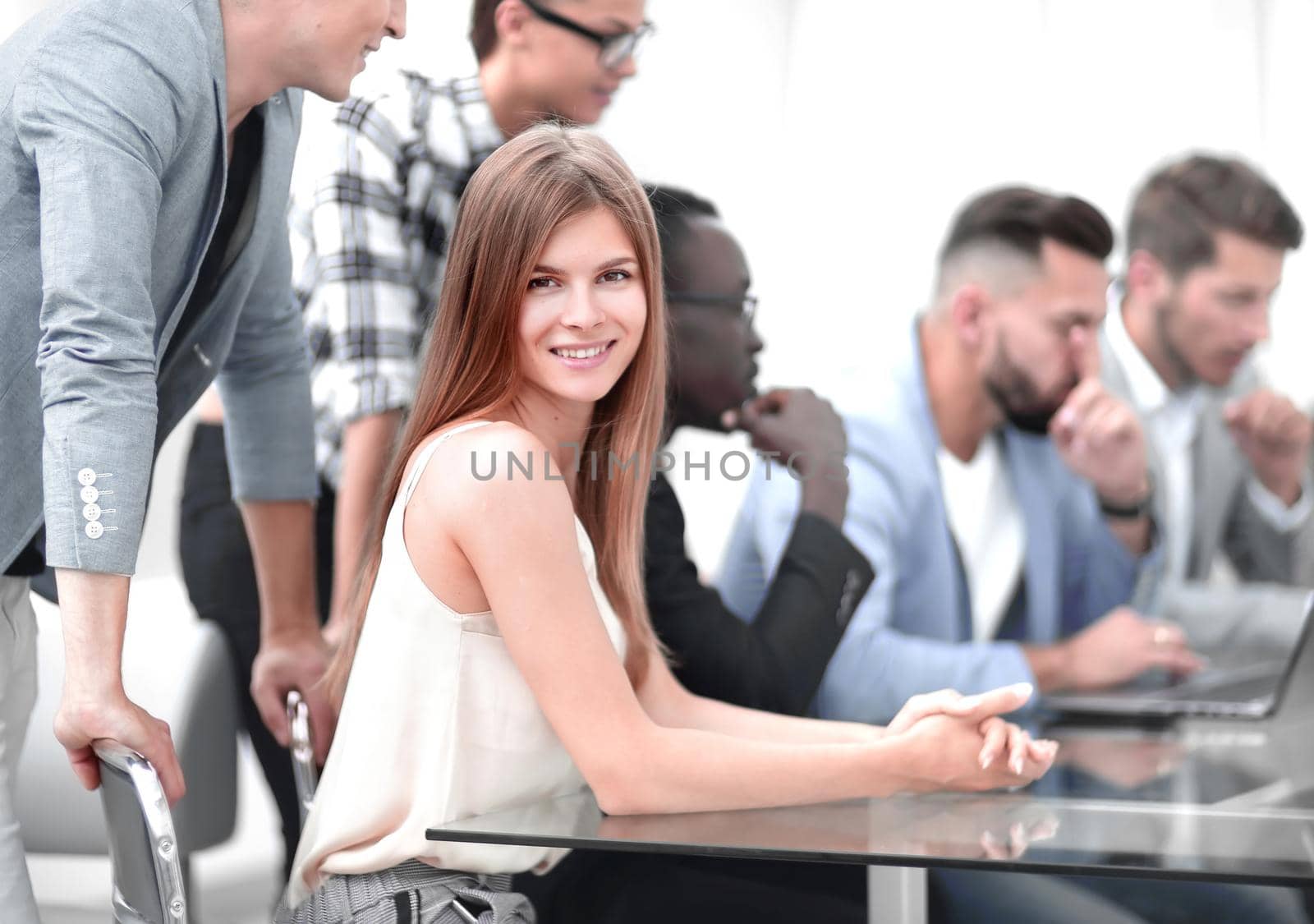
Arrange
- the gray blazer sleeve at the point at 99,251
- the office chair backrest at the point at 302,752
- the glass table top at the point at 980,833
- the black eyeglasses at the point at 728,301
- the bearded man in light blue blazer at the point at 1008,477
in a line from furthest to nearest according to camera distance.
→ 1. the bearded man in light blue blazer at the point at 1008,477
2. the black eyeglasses at the point at 728,301
3. the office chair backrest at the point at 302,752
4. the gray blazer sleeve at the point at 99,251
5. the glass table top at the point at 980,833

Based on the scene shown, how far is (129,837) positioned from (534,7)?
101cm

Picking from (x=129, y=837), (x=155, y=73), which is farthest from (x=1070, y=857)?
(x=155, y=73)

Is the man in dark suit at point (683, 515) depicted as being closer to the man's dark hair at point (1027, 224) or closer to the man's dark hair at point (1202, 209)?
the man's dark hair at point (1027, 224)

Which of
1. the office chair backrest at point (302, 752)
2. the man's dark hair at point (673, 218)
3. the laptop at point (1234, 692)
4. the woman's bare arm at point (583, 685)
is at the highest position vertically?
the man's dark hair at point (673, 218)

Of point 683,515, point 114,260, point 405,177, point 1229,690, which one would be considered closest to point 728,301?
point 683,515

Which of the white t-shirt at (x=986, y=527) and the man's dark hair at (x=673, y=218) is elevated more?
the man's dark hair at (x=673, y=218)

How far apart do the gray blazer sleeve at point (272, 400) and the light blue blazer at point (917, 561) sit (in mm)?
545

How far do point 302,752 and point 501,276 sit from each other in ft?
1.86

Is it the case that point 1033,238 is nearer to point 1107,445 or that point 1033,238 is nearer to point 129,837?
point 1107,445

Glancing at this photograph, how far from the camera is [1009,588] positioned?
1836 millimetres

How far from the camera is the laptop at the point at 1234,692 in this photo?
→ 6.12 feet

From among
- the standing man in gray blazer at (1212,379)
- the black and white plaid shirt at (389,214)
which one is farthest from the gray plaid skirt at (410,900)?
the standing man in gray blazer at (1212,379)

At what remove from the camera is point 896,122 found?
5.71 ft

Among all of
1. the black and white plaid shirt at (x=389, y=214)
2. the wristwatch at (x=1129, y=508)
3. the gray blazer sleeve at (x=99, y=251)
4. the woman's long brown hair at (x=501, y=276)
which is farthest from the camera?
the wristwatch at (x=1129, y=508)
